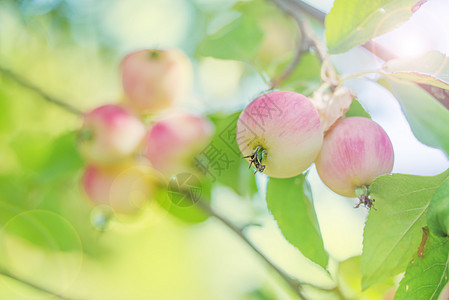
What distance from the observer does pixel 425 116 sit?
2.54 feet

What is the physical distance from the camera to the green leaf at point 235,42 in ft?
3.68

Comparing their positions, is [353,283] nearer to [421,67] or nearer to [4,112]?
[421,67]

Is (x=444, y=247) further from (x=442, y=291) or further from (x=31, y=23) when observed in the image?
(x=31, y=23)

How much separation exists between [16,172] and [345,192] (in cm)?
115

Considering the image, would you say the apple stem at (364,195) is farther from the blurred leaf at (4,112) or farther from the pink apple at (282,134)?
the blurred leaf at (4,112)

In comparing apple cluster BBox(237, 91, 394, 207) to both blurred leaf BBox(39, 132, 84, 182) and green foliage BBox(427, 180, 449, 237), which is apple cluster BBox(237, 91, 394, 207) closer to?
green foliage BBox(427, 180, 449, 237)

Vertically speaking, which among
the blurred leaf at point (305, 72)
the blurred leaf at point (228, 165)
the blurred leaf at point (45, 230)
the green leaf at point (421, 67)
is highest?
the green leaf at point (421, 67)

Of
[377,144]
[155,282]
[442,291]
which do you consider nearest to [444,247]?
[442,291]

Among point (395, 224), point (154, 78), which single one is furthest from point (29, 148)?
point (395, 224)

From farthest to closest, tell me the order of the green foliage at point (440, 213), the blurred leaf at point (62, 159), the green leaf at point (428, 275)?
the blurred leaf at point (62, 159) < the green leaf at point (428, 275) < the green foliage at point (440, 213)

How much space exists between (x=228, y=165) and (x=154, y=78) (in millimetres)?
319

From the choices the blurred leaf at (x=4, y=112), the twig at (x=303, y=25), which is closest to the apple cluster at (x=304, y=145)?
the twig at (x=303, y=25)

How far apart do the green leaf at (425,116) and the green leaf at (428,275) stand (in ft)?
0.64

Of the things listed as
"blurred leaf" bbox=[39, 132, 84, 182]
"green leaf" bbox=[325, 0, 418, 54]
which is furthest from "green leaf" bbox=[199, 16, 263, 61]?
"blurred leaf" bbox=[39, 132, 84, 182]
